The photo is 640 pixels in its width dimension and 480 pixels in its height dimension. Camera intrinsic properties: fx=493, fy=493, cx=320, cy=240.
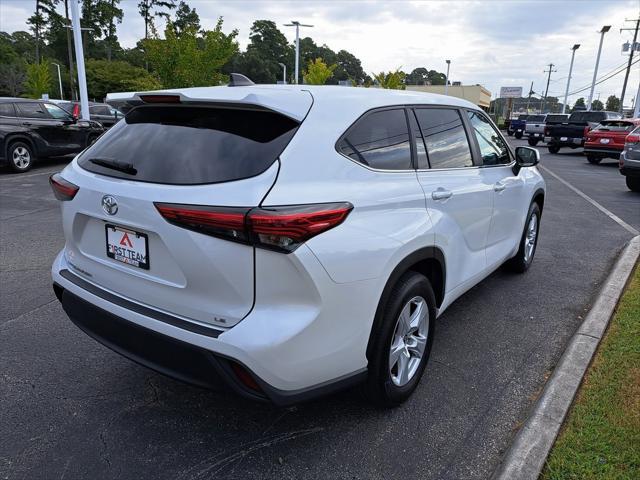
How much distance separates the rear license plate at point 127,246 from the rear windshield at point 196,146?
0.26 metres

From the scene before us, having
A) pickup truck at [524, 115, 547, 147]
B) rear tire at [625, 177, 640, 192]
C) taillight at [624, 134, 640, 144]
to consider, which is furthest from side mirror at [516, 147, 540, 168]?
pickup truck at [524, 115, 547, 147]

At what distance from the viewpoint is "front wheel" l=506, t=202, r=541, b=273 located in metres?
5.00

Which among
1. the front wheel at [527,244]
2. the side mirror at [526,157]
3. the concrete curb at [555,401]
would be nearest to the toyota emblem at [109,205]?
the concrete curb at [555,401]

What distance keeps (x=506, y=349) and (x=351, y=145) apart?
2.14 metres

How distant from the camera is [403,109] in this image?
303cm

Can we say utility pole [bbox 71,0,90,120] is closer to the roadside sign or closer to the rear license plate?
the rear license plate

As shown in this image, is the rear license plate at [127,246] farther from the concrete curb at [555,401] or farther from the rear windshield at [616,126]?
the rear windshield at [616,126]

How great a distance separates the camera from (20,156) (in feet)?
39.0

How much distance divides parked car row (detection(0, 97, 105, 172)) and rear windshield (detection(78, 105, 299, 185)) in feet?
35.8

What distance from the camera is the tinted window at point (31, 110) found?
39.3 ft

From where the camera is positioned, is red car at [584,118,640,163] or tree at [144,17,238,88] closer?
tree at [144,17,238,88]

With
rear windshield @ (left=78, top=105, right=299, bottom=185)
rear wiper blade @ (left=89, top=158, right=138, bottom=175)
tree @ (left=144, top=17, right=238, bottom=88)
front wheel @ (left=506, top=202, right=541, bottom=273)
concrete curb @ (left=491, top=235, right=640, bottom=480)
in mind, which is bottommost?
concrete curb @ (left=491, top=235, right=640, bottom=480)

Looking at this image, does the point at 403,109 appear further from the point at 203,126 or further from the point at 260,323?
the point at 260,323

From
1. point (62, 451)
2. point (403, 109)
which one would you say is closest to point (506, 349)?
point (403, 109)
